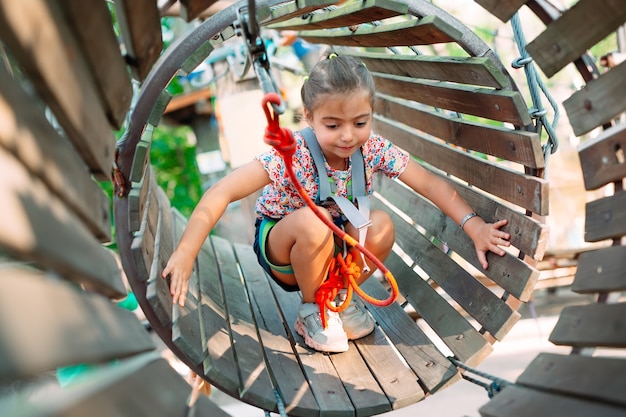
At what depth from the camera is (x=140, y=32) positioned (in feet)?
5.08

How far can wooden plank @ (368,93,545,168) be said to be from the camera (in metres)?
2.22

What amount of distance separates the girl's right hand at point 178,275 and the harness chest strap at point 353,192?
600 millimetres

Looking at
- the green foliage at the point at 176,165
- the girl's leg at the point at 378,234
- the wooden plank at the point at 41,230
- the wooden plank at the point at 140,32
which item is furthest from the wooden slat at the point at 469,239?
the green foliage at the point at 176,165

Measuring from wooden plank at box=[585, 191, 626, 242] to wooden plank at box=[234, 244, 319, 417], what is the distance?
0.94 m

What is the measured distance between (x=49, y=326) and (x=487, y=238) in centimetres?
176

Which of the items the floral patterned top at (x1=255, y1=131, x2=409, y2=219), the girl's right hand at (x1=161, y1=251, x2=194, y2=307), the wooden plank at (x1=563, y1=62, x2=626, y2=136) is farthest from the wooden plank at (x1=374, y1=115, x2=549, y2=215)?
the girl's right hand at (x1=161, y1=251, x2=194, y2=307)

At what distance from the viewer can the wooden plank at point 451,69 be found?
222cm

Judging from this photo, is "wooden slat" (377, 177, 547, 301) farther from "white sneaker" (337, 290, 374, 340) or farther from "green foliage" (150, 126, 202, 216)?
"green foliage" (150, 126, 202, 216)

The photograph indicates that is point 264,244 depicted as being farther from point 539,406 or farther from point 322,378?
point 539,406

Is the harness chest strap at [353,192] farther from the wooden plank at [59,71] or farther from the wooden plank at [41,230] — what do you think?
the wooden plank at [41,230]

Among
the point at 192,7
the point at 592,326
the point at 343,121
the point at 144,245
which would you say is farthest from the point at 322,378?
the point at 192,7

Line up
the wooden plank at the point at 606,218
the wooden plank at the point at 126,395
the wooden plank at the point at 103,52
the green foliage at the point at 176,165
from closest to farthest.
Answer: the wooden plank at the point at 126,395 → the wooden plank at the point at 103,52 → the wooden plank at the point at 606,218 → the green foliage at the point at 176,165

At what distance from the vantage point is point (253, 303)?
118 inches

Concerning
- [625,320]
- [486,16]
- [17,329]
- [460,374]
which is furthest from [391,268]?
[486,16]
